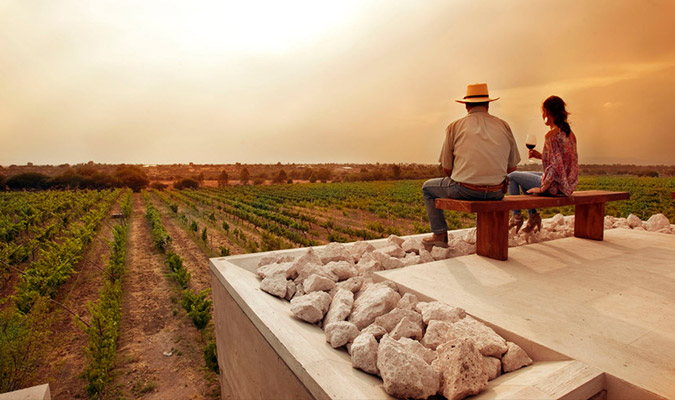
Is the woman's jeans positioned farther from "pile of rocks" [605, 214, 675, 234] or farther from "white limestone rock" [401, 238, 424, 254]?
"pile of rocks" [605, 214, 675, 234]

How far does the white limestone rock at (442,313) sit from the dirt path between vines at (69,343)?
349 cm

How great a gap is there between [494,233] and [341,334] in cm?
162

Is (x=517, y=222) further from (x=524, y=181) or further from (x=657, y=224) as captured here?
Result: (x=657, y=224)

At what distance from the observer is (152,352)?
430 centimetres

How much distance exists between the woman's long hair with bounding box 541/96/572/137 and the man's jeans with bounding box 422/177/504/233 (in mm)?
913

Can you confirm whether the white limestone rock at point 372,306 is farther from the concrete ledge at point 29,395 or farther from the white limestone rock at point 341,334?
the concrete ledge at point 29,395

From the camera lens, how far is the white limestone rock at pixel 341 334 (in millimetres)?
1519

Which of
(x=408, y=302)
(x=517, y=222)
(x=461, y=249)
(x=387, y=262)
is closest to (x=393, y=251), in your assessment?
(x=387, y=262)

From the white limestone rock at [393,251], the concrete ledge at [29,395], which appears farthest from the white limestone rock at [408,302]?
the concrete ledge at [29,395]

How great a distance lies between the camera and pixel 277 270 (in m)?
2.31

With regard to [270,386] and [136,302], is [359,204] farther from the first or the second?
[270,386]

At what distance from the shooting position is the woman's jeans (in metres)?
3.39

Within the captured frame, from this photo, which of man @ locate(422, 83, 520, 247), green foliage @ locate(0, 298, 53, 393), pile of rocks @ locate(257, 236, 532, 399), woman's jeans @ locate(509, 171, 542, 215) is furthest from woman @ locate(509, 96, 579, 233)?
green foliage @ locate(0, 298, 53, 393)

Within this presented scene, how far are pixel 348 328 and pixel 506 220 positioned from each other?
1680 millimetres
